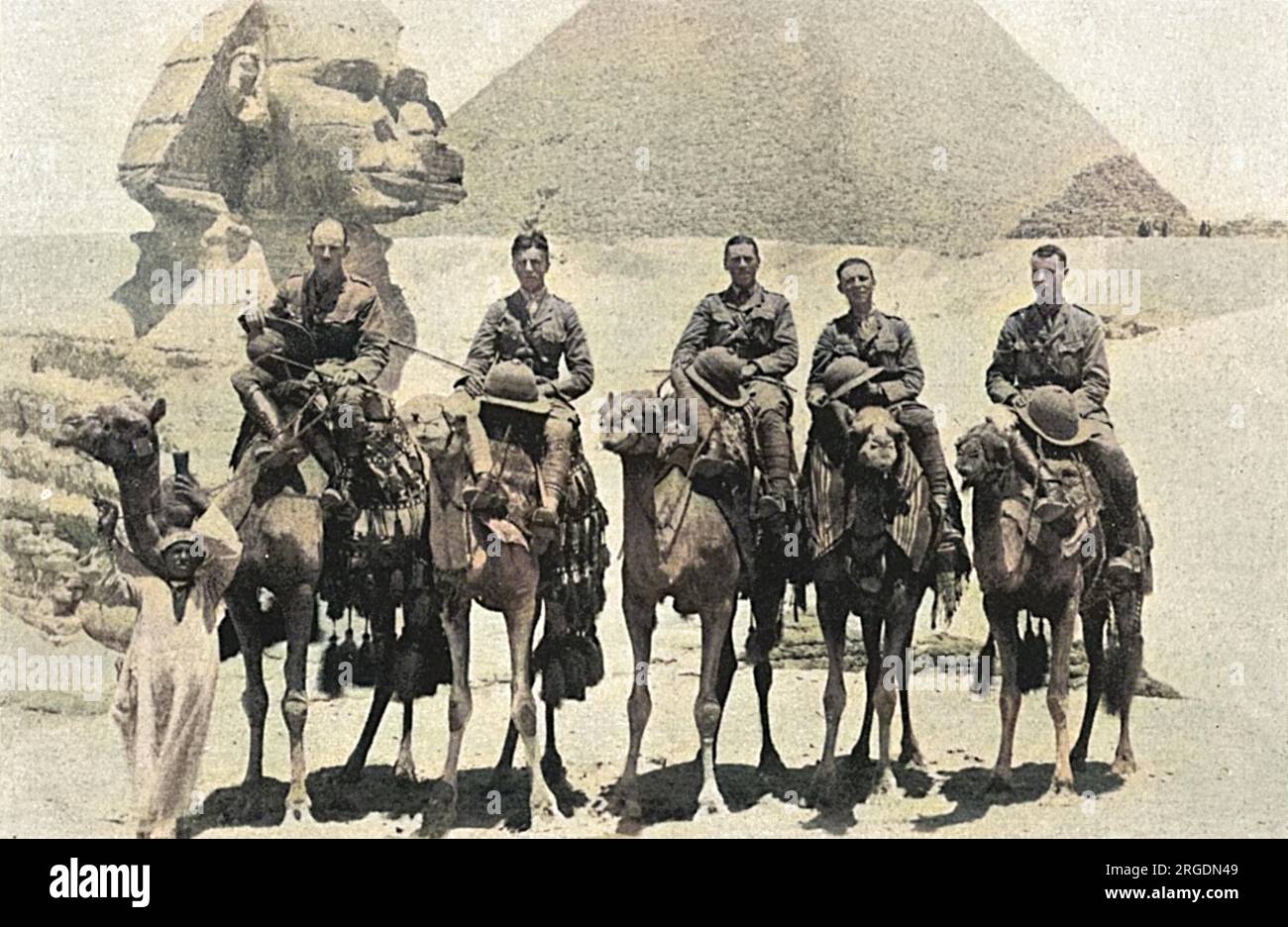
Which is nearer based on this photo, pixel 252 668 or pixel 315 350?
pixel 252 668

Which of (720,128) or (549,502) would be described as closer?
(549,502)

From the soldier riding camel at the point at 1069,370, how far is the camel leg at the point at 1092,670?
40cm

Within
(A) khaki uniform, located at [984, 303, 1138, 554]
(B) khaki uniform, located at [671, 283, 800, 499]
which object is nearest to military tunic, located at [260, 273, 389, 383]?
(B) khaki uniform, located at [671, 283, 800, 499]

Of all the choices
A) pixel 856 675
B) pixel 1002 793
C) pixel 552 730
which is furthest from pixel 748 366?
pixel 856 675

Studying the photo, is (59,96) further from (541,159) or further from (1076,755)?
(1076,755)

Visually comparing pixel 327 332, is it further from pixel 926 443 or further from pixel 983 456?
pixel 983 456

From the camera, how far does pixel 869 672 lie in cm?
1914

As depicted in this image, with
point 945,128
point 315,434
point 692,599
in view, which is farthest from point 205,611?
point 945,128

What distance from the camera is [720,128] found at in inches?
1011

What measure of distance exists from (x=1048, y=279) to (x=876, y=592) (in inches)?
97.6

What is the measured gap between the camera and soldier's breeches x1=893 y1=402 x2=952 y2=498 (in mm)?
18719

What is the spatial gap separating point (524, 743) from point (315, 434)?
8.05ft

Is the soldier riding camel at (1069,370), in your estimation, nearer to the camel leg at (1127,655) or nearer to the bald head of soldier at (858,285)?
the camel leg at (1127,655)

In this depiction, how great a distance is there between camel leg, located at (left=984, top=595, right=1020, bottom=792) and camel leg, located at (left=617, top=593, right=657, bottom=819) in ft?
7.64
